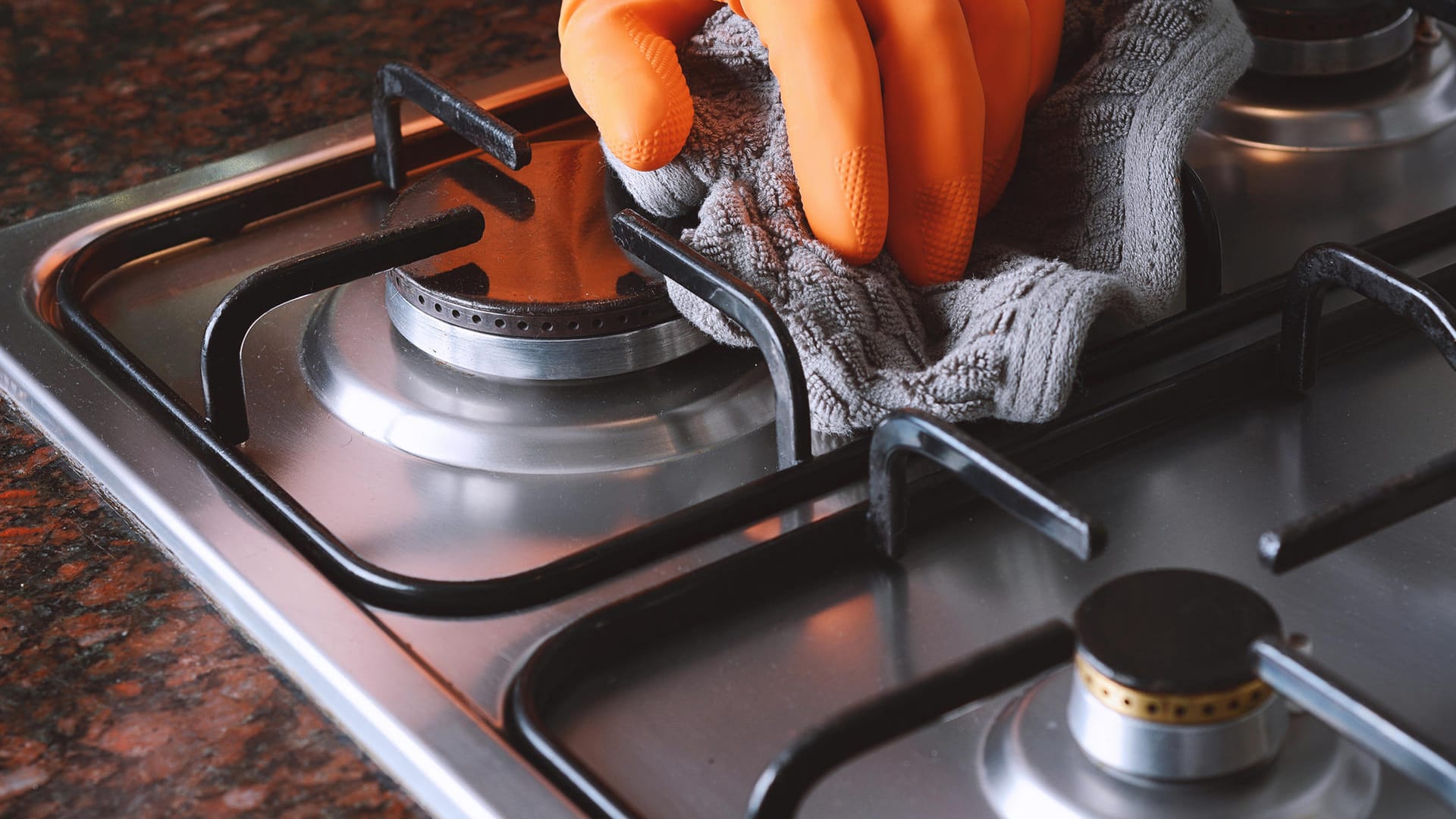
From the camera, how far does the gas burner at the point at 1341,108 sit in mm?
776

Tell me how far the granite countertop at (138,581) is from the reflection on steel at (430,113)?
94 mm

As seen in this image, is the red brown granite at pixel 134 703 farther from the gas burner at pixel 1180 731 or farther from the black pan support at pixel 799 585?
the gas burner at pixel 1180 731

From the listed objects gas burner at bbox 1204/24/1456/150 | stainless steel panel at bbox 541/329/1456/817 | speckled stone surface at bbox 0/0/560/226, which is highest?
speckled stone surface at bbox 0/0/560/226

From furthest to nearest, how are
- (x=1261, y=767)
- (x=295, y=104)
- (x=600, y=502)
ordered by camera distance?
(x=295, y=104) < (x=600, y=502) < (x=1261, y=767)

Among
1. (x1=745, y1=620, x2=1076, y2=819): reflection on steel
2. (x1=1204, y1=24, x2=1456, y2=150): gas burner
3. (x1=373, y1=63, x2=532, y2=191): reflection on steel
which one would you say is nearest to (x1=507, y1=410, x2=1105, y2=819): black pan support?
(x1=745, y1=620, x2=1076, y2=819): reflection on steel

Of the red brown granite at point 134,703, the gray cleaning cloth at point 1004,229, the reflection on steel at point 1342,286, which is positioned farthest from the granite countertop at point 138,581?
the reflection on steel at point 1342,286

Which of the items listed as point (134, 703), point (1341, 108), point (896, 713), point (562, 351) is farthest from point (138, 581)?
point (1341, 108)

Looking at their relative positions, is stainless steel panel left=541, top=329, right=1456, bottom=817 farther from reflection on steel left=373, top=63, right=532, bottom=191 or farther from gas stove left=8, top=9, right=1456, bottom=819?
reflection on steel left=373, top=63, right=532, bottom=191

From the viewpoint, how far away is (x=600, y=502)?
1.85 feet

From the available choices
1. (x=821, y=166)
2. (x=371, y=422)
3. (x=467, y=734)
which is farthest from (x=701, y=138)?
(x=467, y=734)

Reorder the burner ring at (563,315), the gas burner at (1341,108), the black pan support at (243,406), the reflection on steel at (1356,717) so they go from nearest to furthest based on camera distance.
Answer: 1. the reflection on steel at (1356,717)
2. the black pan support at (243,406)
3. the burner ring at (563,315)
4. the gas burner at (1341,108)

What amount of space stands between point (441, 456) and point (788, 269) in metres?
0.15

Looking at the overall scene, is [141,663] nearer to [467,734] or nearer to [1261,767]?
[467,734]

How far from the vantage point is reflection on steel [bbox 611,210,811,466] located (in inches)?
20.8
